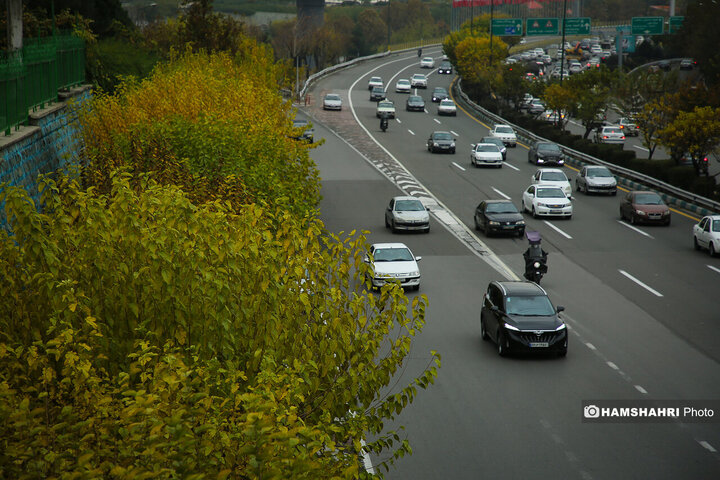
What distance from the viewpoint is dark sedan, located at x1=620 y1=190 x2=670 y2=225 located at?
38656 millimetres

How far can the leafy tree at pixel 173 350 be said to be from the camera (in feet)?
21.2

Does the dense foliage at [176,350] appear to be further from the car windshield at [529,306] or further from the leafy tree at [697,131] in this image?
the leafy tree at [697,131]

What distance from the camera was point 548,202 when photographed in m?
40.4

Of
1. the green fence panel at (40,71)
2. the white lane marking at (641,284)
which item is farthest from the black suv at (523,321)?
the green fence panel at (40,71)

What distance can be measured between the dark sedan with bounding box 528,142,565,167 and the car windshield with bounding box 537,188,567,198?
1494 centimetres

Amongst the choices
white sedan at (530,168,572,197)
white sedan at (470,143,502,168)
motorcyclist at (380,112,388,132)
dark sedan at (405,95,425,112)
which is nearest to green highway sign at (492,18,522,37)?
dark sedan at (405,95,425,112)

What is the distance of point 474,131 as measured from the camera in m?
73.5

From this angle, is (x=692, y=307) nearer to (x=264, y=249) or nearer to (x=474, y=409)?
(x=474, y=409)

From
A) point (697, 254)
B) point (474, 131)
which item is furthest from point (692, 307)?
point (474, 131)

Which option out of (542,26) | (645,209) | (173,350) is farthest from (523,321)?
(542,26)

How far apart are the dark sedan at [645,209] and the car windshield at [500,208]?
574 cm

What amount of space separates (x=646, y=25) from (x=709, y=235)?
5837 centimetres

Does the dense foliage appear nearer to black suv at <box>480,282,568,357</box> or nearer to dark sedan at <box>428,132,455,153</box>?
black suv at <box>480,282,568,357</box>

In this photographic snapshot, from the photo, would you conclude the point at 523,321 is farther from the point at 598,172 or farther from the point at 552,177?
the point at 598,172
